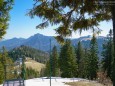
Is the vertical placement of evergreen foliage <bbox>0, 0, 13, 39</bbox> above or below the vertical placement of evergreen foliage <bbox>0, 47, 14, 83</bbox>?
above

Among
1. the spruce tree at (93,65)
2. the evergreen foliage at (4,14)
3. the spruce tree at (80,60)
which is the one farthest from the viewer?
the spruce tree at (80,60)

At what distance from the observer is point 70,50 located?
81.2 m

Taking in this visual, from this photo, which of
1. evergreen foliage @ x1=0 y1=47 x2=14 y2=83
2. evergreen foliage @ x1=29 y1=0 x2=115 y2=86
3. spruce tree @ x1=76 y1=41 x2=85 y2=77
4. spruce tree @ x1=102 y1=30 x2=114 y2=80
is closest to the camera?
evergreen foliage @ x1=29 y1=0 x2=115 y2=86

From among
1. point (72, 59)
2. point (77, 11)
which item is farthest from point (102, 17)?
point (72, 59)

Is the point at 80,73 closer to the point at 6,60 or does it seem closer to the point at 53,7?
the point at 6,60

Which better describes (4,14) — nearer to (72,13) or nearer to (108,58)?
(72,13)

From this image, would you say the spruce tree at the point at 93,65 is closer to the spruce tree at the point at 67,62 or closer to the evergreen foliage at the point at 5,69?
the spruce tree at the point at 67,62

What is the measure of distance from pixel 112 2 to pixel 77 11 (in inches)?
58.5

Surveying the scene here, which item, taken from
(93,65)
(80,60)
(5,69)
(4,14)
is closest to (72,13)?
(4,14)

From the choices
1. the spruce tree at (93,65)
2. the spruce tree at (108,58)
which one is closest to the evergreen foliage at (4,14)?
the spruce tree at (108,58)

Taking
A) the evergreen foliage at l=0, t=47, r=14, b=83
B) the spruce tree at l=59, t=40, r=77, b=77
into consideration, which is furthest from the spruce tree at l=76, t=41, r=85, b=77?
the evergreen foliage at l=0, t=47, r=14, b=83

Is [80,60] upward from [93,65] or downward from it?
upward

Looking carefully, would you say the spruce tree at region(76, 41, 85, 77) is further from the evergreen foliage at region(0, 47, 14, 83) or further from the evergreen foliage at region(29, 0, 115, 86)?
the evergreen foliage at region(29, 0, 115, 86)

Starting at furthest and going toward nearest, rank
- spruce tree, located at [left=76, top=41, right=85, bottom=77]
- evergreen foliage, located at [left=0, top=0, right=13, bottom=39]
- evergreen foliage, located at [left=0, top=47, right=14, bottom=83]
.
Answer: spruce tree, located at [left=76, top=41, right=85, bottom=77]
evergreen foliage, located at [left=0, top=47, right=14, bottom=83]
evergreen foliage, located at [left=0, top=0, right=13, bottom=39]
